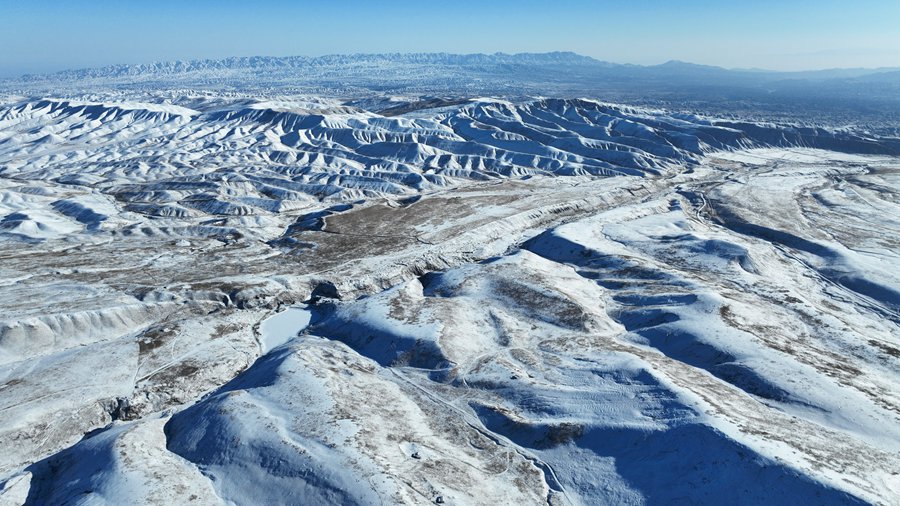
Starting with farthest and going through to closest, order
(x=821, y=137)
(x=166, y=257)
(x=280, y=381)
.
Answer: (x=821, y=137) → (x=166, y=257) → (x=280, y=381)

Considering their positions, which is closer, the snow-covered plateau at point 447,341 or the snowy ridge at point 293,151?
the snow-covered plateau at point 447,341

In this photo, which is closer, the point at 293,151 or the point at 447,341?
the point at 447,341

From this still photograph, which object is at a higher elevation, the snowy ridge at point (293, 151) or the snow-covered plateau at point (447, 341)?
the snowy ridge at point (293, 151)

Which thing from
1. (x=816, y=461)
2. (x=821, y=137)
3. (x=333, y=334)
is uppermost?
(x=821, y=137)

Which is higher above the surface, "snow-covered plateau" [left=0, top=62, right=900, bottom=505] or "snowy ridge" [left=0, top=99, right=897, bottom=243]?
"snowy ridge" [left=0, top=99, right=897, bottom=243]

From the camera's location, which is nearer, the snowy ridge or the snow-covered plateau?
the snow-covered plateau

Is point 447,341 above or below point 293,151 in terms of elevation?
below

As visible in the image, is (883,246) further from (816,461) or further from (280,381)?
(280,381)

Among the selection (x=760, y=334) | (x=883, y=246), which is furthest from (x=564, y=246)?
(x=883, y=246)
